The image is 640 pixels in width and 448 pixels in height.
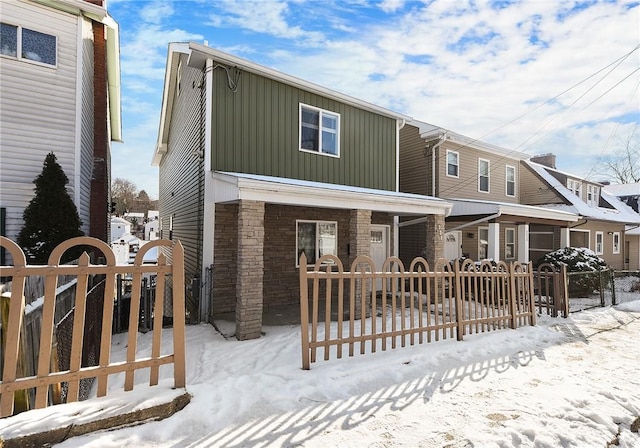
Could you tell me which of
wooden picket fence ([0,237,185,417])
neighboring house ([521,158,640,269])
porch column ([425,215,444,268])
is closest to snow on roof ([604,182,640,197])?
neighboring house ([521,158,640,269])

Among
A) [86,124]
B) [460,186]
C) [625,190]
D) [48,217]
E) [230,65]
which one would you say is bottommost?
[48,217]

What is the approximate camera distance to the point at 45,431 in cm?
229

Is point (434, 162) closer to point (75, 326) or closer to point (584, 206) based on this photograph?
point (584, 206)

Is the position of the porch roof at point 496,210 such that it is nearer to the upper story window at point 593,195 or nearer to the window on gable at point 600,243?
the window on gable at point 600,243

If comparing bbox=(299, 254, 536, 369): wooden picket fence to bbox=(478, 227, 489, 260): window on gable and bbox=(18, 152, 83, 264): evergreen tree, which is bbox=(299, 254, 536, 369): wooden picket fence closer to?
bbox=(18, 152, 83, 264): evergreen tree

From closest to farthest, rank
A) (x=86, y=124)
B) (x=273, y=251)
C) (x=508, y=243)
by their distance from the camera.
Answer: (x=273, y=251) < (x=86, y=124) < (x=508, y=243)

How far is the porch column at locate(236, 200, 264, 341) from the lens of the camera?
238 inches

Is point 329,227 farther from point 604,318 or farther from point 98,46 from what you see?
point 98,46

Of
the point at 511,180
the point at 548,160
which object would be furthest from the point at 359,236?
the point at 548,160

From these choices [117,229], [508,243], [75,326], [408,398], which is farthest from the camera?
[117,229]

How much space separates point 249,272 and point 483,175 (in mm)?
13288

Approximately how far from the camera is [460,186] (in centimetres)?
1466

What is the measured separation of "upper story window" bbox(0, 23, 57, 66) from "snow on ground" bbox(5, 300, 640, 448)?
729cm

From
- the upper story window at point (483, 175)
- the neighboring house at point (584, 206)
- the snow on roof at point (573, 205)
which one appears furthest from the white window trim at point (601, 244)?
the upper story window at point (483, 175)
